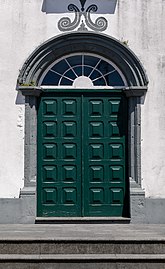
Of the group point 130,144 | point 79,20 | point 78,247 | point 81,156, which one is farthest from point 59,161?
point 79,20

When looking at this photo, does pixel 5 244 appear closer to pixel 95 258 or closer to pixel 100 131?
pixel 95 258

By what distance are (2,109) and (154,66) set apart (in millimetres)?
3077

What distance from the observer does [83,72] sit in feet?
31.8

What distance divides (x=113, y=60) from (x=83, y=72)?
0.64 m

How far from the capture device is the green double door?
948cm

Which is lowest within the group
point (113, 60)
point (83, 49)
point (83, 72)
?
point (83, 72)

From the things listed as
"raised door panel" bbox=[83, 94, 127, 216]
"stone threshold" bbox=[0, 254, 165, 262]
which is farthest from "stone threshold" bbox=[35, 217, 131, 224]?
"stone threshold" bbox=[0, 254, 165, 262]

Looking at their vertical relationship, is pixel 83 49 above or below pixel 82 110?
above

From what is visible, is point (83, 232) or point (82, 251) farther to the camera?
point (83, 232)

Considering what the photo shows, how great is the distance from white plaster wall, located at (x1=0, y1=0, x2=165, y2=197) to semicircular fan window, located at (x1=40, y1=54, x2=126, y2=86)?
56 cm

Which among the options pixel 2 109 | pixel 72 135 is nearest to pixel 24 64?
pixel 2 109

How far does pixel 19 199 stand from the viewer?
9250mm

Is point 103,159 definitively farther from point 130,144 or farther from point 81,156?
point 130,144

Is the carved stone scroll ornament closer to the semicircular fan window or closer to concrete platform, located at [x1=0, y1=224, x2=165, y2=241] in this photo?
the semicircular fan window
